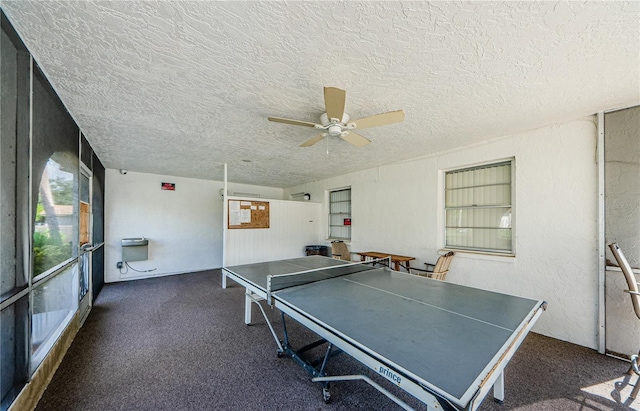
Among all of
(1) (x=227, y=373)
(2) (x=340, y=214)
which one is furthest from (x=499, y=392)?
(2) (x=340, y=214)

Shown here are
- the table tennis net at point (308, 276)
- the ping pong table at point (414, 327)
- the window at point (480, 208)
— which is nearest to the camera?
the ping pong table at point (414, 327)

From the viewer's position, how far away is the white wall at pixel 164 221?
5.28 metres

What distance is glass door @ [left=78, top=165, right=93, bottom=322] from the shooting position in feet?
10.4

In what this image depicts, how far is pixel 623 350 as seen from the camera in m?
2.31

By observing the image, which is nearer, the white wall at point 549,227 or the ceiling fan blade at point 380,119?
the ceiling fan blade at point 380,119

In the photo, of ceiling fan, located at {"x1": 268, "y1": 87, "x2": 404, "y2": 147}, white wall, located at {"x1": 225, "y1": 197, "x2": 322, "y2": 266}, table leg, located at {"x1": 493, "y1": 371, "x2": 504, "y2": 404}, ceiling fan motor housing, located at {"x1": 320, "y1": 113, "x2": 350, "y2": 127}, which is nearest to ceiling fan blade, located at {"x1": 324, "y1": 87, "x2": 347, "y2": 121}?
ceiling fan, located at {"x1": 268, "y1": 87, "x2": 404, "y2": 147}

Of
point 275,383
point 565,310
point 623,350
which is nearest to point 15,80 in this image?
point 275,383

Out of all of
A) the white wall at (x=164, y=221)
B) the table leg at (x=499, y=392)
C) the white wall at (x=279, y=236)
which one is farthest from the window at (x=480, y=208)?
the white wall at (x=164, y=221)

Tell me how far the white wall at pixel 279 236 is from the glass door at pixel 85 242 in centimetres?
205

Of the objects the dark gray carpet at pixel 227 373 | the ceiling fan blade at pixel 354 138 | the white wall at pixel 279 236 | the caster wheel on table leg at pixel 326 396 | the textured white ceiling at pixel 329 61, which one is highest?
the textured white ceiling at pixel 329 61

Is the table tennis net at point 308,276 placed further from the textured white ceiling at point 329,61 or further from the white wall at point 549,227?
the white wall at point 549,227

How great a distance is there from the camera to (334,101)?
5.96 feet

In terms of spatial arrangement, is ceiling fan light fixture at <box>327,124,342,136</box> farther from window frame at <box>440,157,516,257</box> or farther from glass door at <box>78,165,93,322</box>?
glass door at <box>78,165,93,322</box>

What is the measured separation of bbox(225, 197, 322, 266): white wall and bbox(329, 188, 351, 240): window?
389mm
